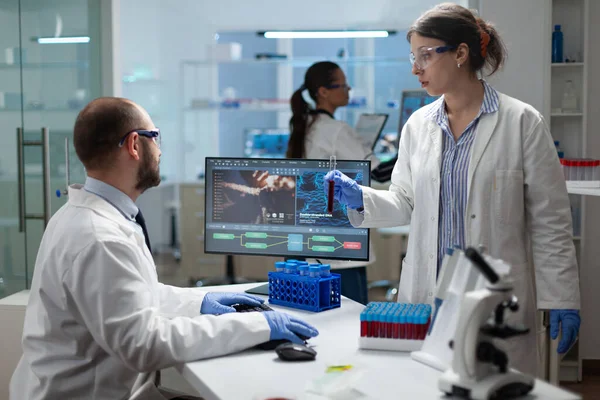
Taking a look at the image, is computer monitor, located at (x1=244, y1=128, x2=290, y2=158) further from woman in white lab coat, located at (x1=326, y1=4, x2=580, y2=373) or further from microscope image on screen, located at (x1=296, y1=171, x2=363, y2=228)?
woman in white lab coat, located at (x1=326, y1=4, x2=580, y2=373)

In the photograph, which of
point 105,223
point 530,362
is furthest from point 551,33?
point 105,223

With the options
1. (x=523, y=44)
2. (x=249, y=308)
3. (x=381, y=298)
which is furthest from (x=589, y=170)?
(x=381, y=298)

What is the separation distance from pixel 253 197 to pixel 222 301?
0.48 metres

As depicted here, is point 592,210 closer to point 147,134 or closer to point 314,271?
point 314,271

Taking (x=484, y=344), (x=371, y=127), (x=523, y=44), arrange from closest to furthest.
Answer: (x=484, y=344)
(x=523, y=44)
(x=371, y=127)

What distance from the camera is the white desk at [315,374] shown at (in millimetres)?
1480

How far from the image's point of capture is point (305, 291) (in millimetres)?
2229

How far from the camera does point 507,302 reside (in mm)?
1375

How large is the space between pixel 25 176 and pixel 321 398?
2.29 meters

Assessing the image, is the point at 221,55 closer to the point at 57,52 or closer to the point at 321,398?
the point at 57,52

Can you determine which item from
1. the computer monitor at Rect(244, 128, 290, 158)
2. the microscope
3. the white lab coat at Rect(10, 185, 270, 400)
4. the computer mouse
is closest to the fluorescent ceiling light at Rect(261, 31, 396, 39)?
the computer monitor at Rect(244, 128, 290, 158)

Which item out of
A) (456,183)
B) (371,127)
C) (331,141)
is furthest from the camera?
(371,127)

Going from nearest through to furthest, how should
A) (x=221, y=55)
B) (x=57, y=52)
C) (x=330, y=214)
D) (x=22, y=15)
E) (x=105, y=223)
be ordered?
1. (x=105, y=223)
2. (x=330, y=214)
3. (x=22, y=15)
4. (x=57, y=52)
5. (x=221, y=55)

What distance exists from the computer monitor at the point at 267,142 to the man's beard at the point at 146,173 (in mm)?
4899
